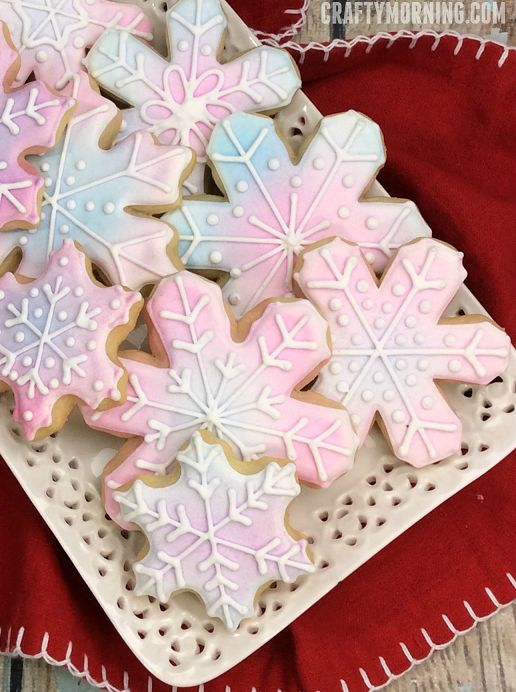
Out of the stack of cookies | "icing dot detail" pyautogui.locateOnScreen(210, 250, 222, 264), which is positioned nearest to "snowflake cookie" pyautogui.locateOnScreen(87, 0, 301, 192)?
the stack of cookies

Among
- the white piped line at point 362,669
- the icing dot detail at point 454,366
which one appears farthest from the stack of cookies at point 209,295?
the white piped line at point 362,669

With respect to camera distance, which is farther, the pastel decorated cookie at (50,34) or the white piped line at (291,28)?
the white piped line at (291,28)

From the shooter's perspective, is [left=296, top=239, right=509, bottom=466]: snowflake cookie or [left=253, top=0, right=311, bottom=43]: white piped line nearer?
[left=296, top=239, right=509, bottom=466]: snowflake cookie

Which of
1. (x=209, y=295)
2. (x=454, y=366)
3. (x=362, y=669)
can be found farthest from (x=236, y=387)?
(x=362, y=669)

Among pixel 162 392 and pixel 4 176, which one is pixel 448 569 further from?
pixel 4 176

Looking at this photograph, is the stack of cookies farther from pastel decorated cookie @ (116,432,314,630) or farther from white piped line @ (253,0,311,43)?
white piped line @ (253,0,311,43)

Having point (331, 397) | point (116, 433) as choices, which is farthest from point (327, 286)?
point (116, 433)

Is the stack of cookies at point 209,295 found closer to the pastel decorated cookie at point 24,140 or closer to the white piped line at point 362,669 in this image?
the pastel decorated cookie at point 24,140
